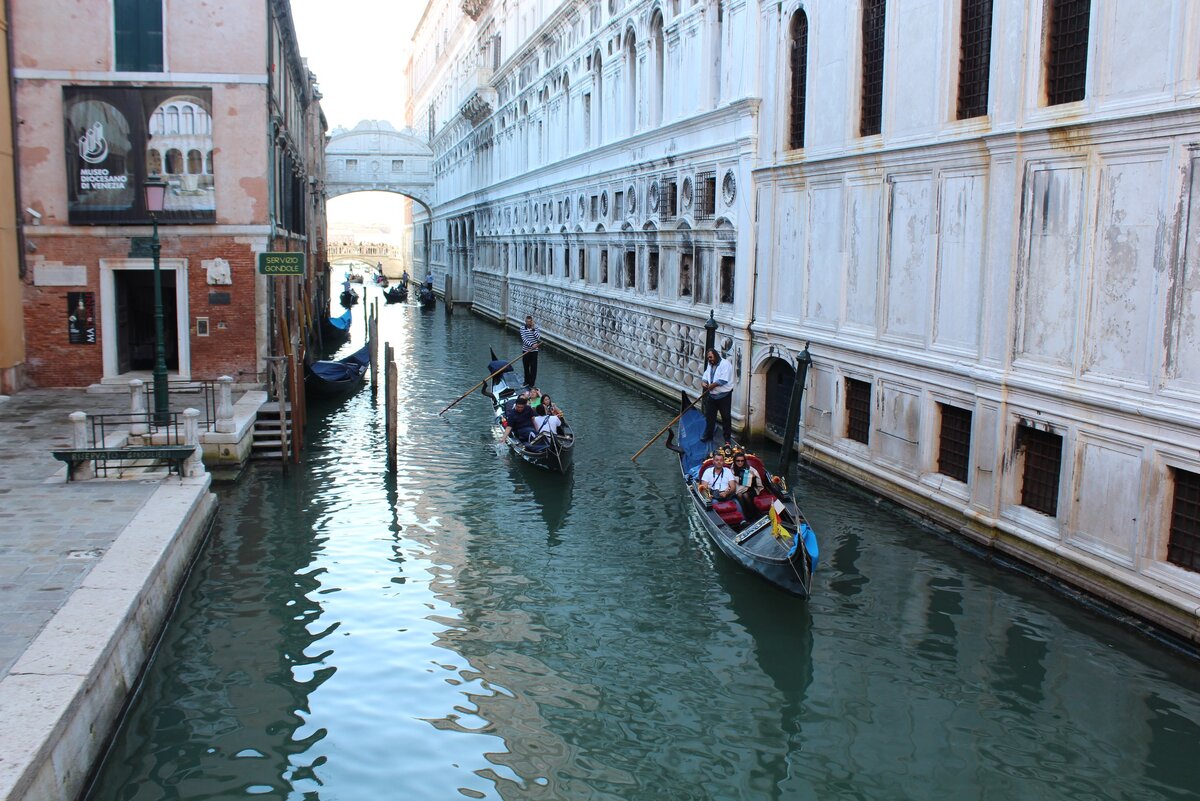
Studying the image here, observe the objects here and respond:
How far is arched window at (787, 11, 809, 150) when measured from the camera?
14.5 m

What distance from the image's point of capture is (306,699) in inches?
288

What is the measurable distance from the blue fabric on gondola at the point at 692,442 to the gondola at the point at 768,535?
1039 millimetres

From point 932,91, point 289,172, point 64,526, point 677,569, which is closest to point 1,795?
point 64,526

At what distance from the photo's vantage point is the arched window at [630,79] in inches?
858

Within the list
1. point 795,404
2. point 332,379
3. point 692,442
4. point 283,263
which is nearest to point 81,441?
point 283,263

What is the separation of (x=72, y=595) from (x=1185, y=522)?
320 inches

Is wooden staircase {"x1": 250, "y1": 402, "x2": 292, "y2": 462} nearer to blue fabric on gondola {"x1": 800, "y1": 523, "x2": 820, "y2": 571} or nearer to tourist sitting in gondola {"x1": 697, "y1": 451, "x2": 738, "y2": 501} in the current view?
tourist sitting in gondola {"x1": 697, "y1": 451, "x2": 738, "y2": 501}

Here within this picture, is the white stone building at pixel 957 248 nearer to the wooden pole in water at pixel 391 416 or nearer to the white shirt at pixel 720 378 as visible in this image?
the white shirt at pixel 720 378

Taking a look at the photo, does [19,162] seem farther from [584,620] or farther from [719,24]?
[584,620]

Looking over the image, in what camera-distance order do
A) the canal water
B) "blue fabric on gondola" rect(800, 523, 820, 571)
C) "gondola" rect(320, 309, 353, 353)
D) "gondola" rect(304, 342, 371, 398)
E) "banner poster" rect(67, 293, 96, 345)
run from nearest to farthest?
the canal water < "blue fabric on gondola" rect(800, 523, 820, 571) < "banner poster" rect(67, 293, 96, 345) < "gondola" rect(304, 342, 371, 398) < "gondola" rect(320, 309, 353, 353)

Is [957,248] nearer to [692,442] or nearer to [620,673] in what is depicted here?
[692,442]

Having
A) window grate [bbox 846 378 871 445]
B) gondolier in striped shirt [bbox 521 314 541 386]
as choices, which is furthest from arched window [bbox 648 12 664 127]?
window grate [bbox 846 378 871 445]

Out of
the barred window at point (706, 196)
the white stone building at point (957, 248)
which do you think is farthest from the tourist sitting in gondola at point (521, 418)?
the barred window at point (706, 196)

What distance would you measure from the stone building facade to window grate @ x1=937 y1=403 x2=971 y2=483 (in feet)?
32.6
